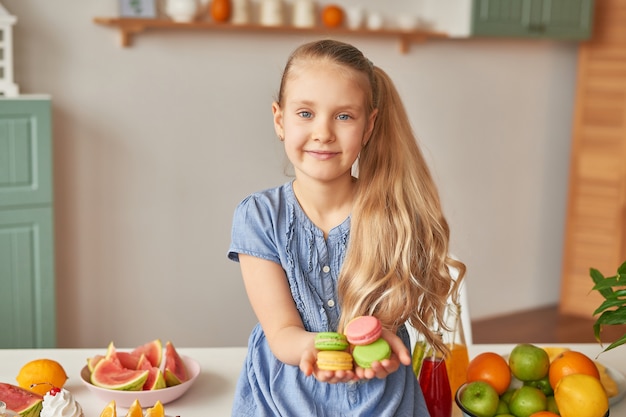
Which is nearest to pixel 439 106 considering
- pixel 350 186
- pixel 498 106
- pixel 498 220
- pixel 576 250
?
pixel 498 106

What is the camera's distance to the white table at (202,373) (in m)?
1.57

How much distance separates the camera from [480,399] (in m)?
1.49

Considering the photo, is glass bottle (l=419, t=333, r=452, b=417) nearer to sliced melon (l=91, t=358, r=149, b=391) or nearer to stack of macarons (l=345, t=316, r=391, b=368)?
stack of macarons (l=345, t=316, r=391, b=368)

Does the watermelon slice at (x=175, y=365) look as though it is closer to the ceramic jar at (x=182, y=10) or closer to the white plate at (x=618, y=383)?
the white plate at (x=618, y=383)

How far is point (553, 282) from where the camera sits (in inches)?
222

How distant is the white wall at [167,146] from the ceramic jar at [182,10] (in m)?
0.13

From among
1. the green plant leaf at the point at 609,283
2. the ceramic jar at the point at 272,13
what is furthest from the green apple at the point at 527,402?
the ceramic jar at the point at 272,13

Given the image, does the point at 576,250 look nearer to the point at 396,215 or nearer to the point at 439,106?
the point at 439,106

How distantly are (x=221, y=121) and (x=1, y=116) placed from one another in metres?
1.16

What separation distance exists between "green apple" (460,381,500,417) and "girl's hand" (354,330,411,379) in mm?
290

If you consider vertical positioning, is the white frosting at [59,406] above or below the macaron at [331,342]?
below

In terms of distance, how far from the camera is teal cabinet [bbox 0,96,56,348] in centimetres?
328

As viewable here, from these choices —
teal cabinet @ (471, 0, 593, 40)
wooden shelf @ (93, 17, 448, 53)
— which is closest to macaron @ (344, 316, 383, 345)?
wooden shelf @ (93, 17, 448, 53)

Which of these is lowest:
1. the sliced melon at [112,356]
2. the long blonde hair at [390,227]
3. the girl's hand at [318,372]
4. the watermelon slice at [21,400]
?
the sliced melon at [112,356]
